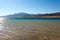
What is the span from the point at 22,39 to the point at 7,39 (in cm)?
125

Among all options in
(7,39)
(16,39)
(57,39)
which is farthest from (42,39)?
(7,39)

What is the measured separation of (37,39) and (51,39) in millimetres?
1148

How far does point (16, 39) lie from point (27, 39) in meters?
0.91

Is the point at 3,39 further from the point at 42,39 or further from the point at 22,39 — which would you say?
the point at 42,39

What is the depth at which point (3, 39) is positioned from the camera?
9.94 metres

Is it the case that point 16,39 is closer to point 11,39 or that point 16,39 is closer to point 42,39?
point 11,39

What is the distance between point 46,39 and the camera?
9.77 meters

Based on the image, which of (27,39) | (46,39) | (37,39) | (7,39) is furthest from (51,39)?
(7,39)

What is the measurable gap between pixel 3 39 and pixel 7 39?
0.36 metres

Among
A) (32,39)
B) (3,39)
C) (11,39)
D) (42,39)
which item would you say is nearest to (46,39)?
(42,39)

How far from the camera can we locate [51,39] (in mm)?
9797

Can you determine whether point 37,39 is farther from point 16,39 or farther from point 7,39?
point 7,39

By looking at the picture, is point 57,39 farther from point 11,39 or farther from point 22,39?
point 11,39

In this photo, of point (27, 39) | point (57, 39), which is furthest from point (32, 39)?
point (57, 39)
